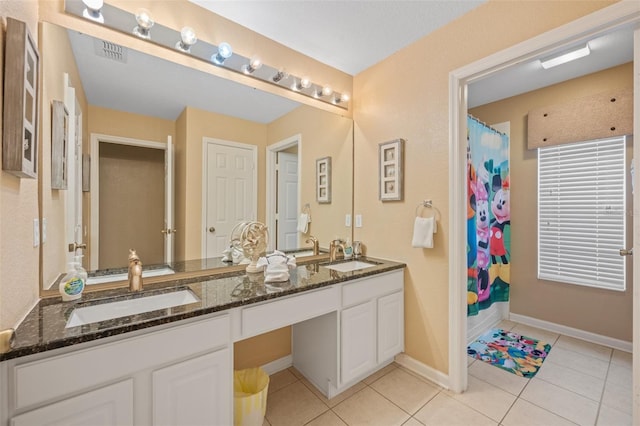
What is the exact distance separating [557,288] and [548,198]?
0.93 m

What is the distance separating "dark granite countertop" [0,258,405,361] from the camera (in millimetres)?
927

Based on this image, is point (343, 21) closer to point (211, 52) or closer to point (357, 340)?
point (211, 52)

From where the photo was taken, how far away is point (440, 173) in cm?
199

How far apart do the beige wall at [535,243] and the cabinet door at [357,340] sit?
2.15m

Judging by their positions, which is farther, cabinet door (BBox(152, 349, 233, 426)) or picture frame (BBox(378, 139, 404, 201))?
picture frame (BBox(378, 139, 404, 201))

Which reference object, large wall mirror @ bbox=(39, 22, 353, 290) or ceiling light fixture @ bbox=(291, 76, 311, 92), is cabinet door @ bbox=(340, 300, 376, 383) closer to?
large wall mirror @ bbox=(39, 22, 353, 290)

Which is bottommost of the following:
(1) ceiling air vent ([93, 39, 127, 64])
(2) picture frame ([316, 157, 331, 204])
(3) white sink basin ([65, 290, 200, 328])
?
(3) white sink basin ([65, 290, 200, 328])

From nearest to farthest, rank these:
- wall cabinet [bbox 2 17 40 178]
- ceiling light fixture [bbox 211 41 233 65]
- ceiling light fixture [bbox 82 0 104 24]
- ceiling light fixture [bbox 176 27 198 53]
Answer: wall cabinet [bbox 2 17 40 178], ceiling light fixture [bbox 82 0 104 24], ceiling light fixture [bbox 176 27 198 53], ceiling light fixture [bbox 211 41 233 65]

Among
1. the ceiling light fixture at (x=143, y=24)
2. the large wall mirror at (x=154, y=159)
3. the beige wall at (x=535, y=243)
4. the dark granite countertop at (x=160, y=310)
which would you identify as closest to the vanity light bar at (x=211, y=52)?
the ceiling light fixture at (x=143, y=24)

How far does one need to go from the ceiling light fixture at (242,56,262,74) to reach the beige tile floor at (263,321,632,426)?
7.39 ft

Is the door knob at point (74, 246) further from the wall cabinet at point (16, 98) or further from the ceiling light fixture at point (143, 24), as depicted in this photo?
the ceiling light fixture at point (143, 24)

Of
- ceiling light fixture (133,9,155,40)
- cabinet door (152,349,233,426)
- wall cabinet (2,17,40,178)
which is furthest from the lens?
ceiling light fixture (133,9,155,40)


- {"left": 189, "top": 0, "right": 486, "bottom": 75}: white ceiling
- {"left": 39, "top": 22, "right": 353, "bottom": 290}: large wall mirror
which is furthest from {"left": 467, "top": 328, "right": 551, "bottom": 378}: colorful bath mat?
Answer: {"left": 189, "top": 0, "right": 486, "bottom": 75}: white ceiling

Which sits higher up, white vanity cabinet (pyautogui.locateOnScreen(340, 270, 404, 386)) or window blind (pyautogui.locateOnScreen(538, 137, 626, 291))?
window blind (pyautogui.locateOnScreen(538, 137, 626, 291))
